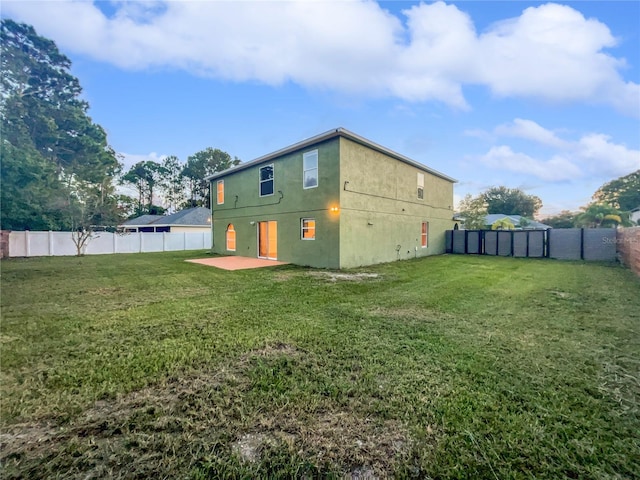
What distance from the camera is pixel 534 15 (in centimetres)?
773

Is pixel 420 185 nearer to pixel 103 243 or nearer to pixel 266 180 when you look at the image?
pixel 266 180

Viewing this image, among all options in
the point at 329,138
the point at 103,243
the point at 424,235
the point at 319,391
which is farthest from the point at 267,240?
the point at 103,243

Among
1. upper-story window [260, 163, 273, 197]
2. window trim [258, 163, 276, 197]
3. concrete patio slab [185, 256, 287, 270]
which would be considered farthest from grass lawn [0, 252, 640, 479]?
upper-story window [260, 163, 273, 197]

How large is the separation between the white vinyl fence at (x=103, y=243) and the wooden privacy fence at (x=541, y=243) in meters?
19.2

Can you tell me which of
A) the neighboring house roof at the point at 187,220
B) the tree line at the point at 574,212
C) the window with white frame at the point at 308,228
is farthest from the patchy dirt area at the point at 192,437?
the neighboring house roof at the point at 187,220

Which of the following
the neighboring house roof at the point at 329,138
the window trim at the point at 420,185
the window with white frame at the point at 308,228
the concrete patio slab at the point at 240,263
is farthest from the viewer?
the window trim at the point at 420,185

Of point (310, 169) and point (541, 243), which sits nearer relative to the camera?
point (310, 169)

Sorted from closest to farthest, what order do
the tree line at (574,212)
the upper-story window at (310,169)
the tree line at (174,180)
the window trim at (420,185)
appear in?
the upper-story window at (310,169) → the window trim at (420,185) → the tree line at (574,212) → the tree line at (174,180)

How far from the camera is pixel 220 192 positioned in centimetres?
1567

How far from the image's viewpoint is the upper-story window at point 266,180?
40.8 ft

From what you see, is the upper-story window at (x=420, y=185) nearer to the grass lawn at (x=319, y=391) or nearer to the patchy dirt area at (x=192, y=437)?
the grass lawn at (x=319, y=391)

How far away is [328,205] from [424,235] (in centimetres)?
783

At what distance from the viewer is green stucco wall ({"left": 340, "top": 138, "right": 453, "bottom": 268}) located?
10.1 meters

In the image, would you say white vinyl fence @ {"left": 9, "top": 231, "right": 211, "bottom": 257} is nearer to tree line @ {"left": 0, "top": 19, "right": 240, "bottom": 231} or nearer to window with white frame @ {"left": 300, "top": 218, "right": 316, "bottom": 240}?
tree line @ {"left": 0, "top": 19, "right": 240, "bottom": 231}
